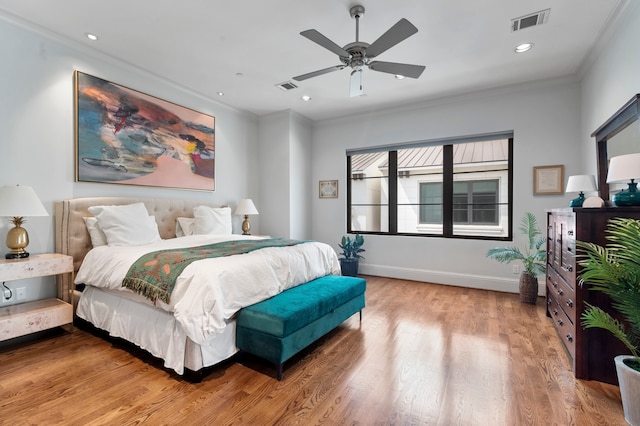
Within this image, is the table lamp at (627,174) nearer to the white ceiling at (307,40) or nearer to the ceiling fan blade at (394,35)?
the white ceiling at (307,40)

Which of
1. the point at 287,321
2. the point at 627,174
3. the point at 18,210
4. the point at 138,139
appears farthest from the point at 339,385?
the point at 138,139

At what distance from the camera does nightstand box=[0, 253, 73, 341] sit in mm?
2324

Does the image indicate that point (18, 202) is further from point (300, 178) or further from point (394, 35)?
point (300, 178)

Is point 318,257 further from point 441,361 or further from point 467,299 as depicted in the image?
point 467,299

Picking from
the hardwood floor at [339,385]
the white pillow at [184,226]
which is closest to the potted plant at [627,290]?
the hardwood floor at [339,385]

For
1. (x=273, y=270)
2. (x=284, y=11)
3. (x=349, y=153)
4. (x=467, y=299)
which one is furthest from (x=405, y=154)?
(x=273, y=270)

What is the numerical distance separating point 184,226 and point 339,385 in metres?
2.85

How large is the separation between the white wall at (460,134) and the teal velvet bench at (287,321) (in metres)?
2.53

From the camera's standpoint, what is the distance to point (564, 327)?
2.37 meters

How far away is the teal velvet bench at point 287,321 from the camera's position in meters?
2.01

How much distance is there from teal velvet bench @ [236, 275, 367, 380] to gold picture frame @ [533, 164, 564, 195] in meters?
3.14

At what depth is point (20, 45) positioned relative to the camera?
8.92 feet

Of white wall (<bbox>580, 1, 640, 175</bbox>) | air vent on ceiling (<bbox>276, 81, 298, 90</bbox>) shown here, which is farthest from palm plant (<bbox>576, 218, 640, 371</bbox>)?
air vent on ceiling (<bbox>276, 81, 298, 90</bbox>)

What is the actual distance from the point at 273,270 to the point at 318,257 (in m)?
0.74
